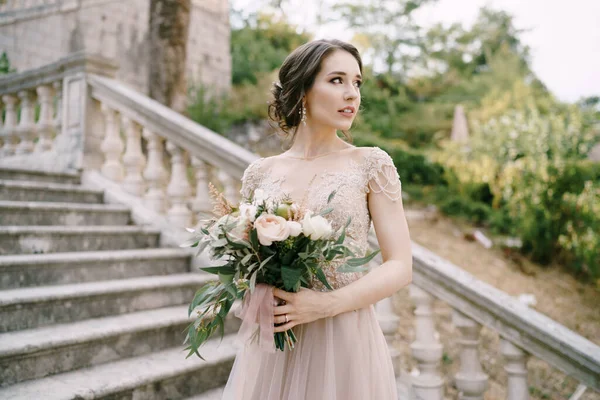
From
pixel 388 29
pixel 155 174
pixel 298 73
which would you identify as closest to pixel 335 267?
pixel 298 73

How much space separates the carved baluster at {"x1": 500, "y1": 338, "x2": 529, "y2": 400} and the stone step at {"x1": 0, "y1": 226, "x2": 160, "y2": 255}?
291 centimetres

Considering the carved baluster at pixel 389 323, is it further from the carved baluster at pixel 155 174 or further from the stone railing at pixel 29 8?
the stone railing at pixel 29 8

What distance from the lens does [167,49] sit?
6168 mm

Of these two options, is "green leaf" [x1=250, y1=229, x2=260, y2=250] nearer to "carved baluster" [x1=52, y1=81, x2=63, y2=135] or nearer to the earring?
the earring

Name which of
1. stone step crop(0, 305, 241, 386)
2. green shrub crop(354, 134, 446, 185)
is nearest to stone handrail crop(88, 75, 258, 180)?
stone step crop(0, 305, 241, 386)

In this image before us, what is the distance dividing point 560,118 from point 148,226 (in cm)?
646

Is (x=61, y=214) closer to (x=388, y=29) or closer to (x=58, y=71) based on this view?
(x=58, y=71)

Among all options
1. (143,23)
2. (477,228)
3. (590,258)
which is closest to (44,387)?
(590,258)

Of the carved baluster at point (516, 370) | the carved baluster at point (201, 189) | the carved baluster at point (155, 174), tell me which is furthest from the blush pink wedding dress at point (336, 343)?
the carved baluster at point (155, 174)

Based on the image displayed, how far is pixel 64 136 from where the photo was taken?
15.4 feet

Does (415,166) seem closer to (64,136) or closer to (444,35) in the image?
(64,136)

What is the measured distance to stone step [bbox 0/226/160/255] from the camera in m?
3.30

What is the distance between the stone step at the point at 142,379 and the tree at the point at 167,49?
4089 mm

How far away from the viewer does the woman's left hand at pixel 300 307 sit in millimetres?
1509
